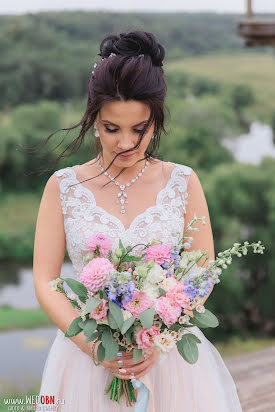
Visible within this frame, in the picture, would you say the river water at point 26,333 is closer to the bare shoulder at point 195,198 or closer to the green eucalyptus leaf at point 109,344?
the bare shoulder at point 195,198

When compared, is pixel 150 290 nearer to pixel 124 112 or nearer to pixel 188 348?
pixel 188 348

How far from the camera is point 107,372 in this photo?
A: 217 cm

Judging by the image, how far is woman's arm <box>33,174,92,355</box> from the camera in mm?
2094

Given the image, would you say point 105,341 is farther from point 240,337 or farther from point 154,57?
point 240,337

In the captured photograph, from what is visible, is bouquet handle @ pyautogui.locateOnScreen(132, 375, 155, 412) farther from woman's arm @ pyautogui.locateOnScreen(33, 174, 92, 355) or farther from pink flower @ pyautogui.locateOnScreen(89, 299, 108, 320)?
pink flower @ pyautogui.locateOnScreen(89, 299, 108, 320)

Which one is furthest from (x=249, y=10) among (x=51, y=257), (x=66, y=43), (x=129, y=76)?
(x=66, y=43)

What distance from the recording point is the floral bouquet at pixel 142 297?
172 cm

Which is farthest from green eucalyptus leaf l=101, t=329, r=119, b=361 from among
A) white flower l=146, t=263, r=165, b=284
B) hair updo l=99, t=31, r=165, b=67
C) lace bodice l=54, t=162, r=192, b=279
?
hair updo l=99, t=31, r=165, b=67

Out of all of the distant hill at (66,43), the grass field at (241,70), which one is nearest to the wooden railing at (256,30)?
the grass field at (241,70)

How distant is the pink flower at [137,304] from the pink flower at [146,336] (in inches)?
2.3

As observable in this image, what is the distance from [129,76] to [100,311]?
843mm

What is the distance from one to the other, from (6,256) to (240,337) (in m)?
10.3

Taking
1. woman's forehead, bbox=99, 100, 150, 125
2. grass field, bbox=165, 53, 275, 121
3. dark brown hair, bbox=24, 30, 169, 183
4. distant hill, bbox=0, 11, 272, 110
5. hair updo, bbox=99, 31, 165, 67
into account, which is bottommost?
grass field, bbox=165, 53, 275, 121

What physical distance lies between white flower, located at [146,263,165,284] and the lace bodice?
1.13 feet
